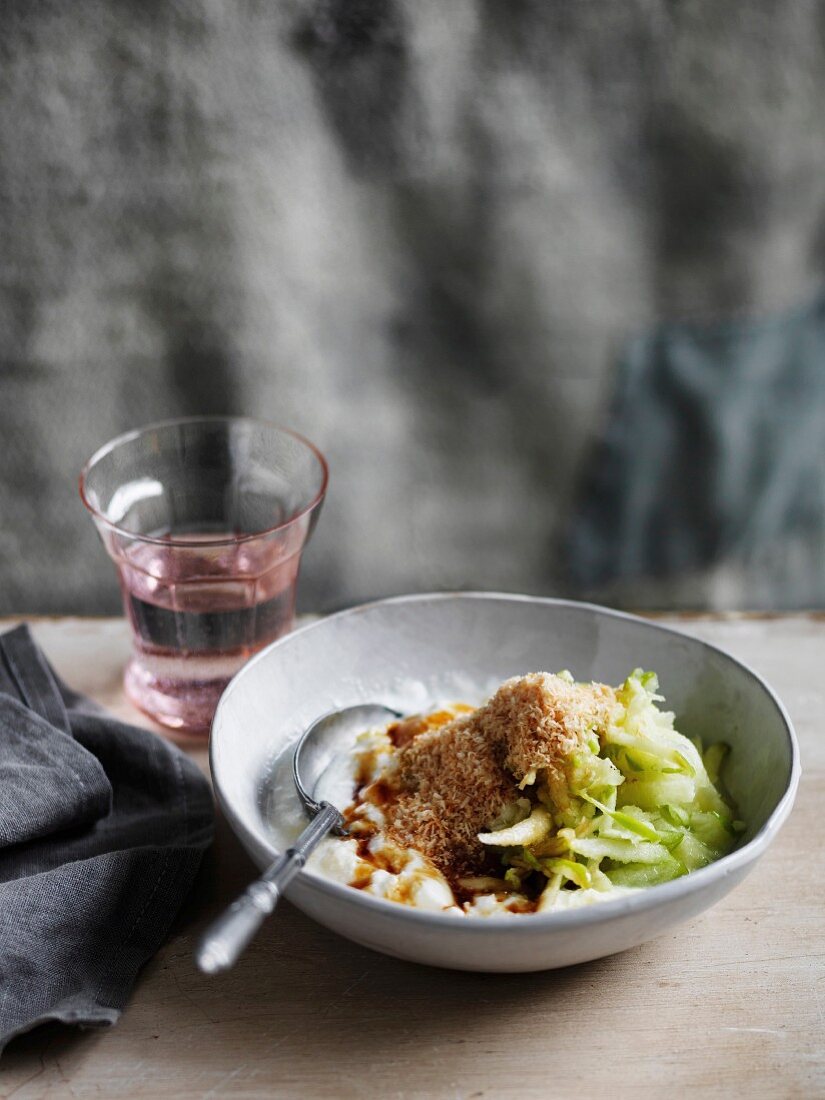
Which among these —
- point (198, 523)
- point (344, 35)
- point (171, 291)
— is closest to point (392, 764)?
point (198, 523)

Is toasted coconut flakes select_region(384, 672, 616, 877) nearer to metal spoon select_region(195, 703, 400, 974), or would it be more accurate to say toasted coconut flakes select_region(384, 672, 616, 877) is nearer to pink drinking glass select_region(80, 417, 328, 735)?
metal spoon select_region(195, 703, 400, 974)

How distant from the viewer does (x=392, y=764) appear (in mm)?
987

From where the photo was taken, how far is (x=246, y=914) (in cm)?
74

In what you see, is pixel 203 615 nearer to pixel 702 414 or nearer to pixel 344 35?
pixel 344 35

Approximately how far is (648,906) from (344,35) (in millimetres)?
1189

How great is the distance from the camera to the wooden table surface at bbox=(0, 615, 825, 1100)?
778mm

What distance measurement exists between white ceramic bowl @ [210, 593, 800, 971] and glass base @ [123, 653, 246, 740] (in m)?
0.13

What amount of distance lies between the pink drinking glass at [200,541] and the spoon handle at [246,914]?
387mm

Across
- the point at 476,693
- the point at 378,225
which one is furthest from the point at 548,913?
the point at 378,225

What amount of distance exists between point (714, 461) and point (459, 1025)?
1209 mm

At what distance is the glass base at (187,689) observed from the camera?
1191 mm

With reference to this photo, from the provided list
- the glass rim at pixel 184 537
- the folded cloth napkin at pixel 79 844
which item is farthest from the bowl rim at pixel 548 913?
the glass rim at pixel 184 537

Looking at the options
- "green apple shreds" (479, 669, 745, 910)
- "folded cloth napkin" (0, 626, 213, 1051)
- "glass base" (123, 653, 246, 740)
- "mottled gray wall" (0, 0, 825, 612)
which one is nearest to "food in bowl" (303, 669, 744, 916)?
"green apple shreds" (479, 669, 745, 910)

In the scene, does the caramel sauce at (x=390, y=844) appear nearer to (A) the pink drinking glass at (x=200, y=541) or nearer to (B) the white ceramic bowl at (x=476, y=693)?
(B) the white ceramic bowl at (x=476, y=693)
